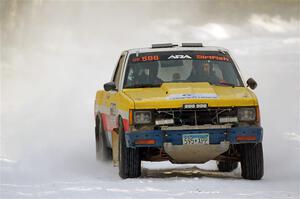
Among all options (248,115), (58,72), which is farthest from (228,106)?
(58,72)

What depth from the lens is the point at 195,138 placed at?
10.4 meters

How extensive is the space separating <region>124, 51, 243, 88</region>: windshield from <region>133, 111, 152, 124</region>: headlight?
0.98m

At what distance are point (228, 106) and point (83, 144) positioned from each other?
7168 mm

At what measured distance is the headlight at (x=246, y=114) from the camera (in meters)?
10.5

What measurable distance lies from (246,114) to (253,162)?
55 centimetres

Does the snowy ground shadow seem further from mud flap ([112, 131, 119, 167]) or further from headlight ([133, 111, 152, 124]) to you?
headlight ([133, 111, 152, 124])

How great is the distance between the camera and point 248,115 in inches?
416

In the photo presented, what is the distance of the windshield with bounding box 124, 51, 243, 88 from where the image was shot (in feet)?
38.0

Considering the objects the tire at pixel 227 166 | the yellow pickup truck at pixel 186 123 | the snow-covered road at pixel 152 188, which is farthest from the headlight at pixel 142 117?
the tire at pixel 227 166

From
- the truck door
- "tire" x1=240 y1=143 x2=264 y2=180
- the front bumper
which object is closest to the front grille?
the front bumper

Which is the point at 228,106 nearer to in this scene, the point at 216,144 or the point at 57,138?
the point at 216,144

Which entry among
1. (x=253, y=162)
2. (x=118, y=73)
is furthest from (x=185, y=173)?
(x=118, y=73)

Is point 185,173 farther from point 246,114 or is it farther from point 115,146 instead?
point 246,114

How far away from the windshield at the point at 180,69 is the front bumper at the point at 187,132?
1148 millimetres
